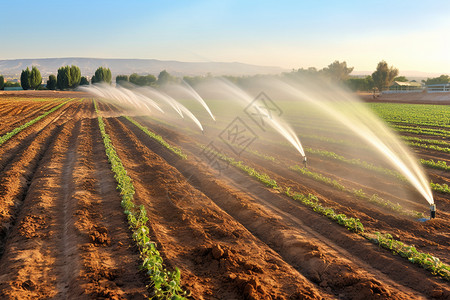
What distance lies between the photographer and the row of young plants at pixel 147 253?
483 cm

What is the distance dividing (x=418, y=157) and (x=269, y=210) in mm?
11668

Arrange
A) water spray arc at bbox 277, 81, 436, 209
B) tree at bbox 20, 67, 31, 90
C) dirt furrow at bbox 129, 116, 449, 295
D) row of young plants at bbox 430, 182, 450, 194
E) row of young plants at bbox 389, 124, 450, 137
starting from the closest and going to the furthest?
1. dirt furrow at bbox 129, 116, 449, 295
2. row of young plants at bbox 430, 182, 450, 194
3. water spray arc at bbox 277, 81, 436, 209
4. row of young plants at bbox 389, 124, 450, 137
5. tree at bbox 20, 67, 31, 90

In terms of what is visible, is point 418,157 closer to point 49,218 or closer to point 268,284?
point 268,284

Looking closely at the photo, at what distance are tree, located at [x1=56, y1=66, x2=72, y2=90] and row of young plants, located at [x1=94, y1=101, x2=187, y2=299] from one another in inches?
4161

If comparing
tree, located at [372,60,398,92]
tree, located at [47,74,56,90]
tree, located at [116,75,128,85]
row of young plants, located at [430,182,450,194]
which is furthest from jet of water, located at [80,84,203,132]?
tree, located at [372,60,398,92]

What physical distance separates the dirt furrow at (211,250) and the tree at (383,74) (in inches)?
3059

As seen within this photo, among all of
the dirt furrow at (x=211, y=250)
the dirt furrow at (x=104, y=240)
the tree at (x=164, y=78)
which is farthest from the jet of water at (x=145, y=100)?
the dirt furrow at (x=211, y=250)

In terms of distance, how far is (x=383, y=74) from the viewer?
7725cm

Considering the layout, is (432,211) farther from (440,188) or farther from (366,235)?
(440,188)

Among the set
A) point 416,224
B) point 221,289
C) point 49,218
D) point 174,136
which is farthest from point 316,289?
point 174,136

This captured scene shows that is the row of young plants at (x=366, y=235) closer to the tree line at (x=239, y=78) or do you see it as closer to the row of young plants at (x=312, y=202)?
the row of young plants at (x=312, y=202)

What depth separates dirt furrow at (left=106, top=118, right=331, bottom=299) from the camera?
544 cm

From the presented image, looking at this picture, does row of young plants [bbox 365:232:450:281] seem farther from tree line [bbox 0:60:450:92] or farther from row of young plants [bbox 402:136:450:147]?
tree line [bbox 0:60:450:92]

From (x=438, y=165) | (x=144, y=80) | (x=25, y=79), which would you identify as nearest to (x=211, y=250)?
(x=438, y=165)
